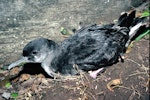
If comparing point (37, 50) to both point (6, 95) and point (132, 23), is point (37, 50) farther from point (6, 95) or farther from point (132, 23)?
point (132, 23)

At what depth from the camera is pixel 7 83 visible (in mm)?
6215

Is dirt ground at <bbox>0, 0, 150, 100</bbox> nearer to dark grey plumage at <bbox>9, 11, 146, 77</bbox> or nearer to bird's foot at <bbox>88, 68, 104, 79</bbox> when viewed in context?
bird's foot at <bbox>88, 68, 104, 79</bbox>

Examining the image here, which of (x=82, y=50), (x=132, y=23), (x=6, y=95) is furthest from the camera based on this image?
(x=132, y=23)

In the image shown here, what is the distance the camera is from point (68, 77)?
5.85 metres

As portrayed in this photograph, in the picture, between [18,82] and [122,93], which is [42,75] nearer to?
[18,82]

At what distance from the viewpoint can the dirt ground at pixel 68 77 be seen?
5543mm

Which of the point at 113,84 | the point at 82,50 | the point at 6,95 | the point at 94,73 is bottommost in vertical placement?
the point at 6,95

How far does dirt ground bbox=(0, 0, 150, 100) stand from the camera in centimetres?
554

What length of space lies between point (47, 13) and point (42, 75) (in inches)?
48.9

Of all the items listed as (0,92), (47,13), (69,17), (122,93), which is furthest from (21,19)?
(122,93)

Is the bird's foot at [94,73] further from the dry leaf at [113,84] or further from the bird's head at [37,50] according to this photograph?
the bird's head at [37,50]

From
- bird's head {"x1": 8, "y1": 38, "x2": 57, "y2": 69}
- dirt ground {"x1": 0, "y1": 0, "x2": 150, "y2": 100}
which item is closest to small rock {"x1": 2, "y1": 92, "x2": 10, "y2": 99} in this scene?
dirt ground {"x1": 0, "y1": 0, "x2": 150, "y2": 100}

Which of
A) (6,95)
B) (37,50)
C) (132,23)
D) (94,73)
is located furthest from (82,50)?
(6,95)

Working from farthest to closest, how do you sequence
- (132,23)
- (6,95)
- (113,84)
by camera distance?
1. (132,23)
2. (6,95)
3. (113,84)
